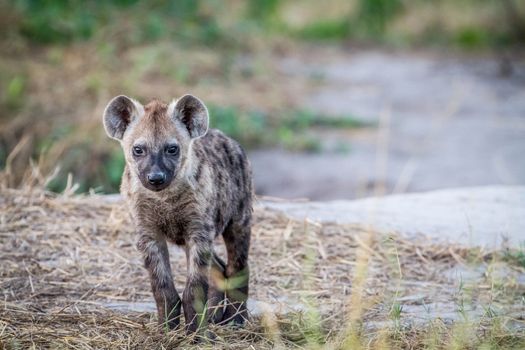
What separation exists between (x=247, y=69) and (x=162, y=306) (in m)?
8.62

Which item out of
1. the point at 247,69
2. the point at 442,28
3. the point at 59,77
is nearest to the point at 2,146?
the point at 59,77

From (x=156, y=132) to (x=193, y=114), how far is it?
0.22 metres

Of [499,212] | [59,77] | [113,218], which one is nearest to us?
[113,218]

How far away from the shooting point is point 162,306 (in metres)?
3.99

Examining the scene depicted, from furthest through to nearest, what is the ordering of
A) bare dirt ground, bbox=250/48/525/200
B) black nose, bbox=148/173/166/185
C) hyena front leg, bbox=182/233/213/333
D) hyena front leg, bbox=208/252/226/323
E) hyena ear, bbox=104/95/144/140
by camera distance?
bare dirt ground, bbox=250/48/525/200
hyena front leg, bbox=208/252/226/323
hyena ear, bbox=104/95/144/140
hyena front leg, bbox=182/233/213/333
black nose, bbox=148/173/166/185

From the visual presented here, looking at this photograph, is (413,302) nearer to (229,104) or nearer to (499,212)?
(499,212)

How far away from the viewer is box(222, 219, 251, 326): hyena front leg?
14.3 ft

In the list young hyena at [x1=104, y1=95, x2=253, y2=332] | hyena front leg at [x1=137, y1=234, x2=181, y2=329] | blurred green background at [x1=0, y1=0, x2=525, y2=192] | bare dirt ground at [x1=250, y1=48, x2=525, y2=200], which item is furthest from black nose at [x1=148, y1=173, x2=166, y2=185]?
blurred green background at [x1=0, y1=0, x2=525, y2=192]

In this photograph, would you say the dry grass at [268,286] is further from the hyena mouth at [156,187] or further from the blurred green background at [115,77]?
the blurred green background at [115,77]

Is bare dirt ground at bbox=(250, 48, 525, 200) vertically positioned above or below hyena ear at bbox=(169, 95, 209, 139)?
below

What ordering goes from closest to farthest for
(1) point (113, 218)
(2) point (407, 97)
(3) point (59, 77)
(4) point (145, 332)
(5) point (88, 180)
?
(4) point (145, 332)
(1) point (113, 218)
(5) point (88, 180)
(3) point (59, 77)
(2) point (407, 97)

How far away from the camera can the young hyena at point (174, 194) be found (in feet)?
13.1

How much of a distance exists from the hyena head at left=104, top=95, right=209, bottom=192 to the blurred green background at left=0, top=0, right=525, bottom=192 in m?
3.36

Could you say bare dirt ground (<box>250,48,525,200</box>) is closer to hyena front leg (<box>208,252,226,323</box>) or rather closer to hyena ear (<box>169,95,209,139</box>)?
hyena front leg (<box>208,252,226,323</box>)
